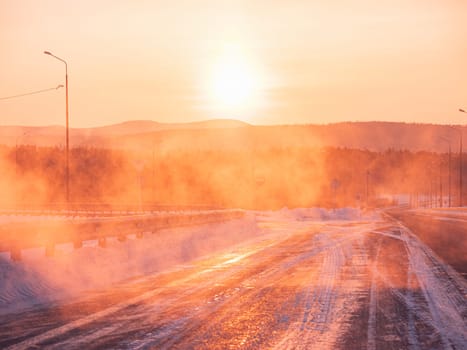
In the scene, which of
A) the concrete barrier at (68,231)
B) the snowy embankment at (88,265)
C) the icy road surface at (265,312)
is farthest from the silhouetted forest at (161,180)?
the icy road surface at (265,312)

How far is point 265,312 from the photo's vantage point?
1041 cm

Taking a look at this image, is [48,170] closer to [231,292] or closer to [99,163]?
[99,163]

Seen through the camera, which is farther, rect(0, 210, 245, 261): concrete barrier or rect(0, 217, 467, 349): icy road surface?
rect(0, 210, 245, 261): concrete barrier

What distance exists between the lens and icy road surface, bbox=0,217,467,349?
27.4ft

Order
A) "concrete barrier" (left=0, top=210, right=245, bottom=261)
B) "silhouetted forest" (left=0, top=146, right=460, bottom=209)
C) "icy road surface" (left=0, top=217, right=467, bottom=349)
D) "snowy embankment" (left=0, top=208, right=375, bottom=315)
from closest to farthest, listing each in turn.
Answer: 1. "icy road surface" (left=0, top=217, right=467, bottom=349)
2. "snowy embankment" (left=0, top=208, right=375, bottom=315)
3. "concrete barrier" (left=0, top=210, right=245, bottom=261)
4. "silhouetted forest" (left=0, top=146, right=460, bottom=209)

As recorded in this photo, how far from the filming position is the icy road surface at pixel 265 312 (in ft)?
27.4

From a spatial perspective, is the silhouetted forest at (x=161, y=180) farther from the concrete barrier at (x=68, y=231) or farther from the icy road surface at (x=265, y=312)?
the icy road surface at (x=265, y=312)

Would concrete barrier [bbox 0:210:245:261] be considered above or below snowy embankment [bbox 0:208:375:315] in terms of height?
above

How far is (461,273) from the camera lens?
16.0 meters

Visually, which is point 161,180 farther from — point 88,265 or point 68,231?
point 88,265

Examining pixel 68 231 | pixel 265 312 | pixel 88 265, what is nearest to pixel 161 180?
pixel 68 231

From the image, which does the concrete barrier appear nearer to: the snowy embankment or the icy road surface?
the snowy embankment

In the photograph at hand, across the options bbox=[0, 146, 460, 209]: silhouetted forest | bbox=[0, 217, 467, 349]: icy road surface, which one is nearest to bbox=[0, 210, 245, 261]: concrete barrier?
bbox=[0, 217, 467, 349]: icy road surface

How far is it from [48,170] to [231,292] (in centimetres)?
13988
